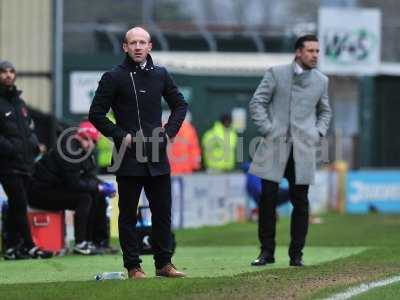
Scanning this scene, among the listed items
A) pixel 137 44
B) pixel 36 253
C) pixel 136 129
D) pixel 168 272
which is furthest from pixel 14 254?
pixel 137 44

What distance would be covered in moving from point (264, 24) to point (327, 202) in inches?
217

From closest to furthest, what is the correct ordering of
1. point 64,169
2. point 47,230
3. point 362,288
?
point 362,288 < point 64,169 < point 47,230

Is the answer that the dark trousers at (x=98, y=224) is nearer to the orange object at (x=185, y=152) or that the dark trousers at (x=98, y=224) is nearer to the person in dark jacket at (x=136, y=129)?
the person in dark jacket at (x=136, y=129)

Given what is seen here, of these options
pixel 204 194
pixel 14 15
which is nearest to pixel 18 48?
pixel 14 15

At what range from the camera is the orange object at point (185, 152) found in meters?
21.5

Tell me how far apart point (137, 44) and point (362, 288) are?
2555 mm

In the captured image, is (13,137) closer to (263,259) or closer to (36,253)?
(36,253)

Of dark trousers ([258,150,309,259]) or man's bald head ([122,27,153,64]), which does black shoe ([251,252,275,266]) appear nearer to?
dark trousers ([258,150,309,259])

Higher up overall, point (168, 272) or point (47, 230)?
point (168, 272)

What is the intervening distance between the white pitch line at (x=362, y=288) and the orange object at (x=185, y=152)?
12.0 metres

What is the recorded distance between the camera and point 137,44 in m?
9.36

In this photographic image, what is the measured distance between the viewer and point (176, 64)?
2681cm

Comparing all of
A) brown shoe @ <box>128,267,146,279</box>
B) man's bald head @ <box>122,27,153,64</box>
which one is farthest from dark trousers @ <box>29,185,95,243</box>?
man's bald head @ <box>122,27,153,64</box>

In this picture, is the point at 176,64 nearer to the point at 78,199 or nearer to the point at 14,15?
the point at 14,15
